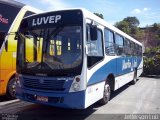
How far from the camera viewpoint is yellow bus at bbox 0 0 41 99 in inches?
351

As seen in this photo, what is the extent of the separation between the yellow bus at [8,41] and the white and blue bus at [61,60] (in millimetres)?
1711

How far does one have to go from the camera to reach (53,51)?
675 centimetres

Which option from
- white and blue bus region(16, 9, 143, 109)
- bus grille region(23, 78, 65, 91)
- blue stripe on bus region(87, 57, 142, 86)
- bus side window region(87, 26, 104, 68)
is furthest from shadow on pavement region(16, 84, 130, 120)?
bus side window region(87, 26, 104, 68)

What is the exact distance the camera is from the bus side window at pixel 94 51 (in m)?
6.73

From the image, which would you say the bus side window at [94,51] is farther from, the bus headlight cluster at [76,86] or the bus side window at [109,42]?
the bus headlight cluster at [76,86]

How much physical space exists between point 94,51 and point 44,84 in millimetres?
1758

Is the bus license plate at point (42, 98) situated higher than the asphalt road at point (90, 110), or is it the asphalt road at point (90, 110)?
the bus license plate at point (42, 98)

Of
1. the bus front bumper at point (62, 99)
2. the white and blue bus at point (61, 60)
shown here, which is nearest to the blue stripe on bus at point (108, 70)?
the white and blue bus at point (61, 60)

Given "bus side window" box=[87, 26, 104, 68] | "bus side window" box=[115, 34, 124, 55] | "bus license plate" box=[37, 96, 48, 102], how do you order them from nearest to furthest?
"bus license plate" box=[37, 96, 48, 102], "bus side window" box=[87, 26, 104, 68], "bus side window" box=[115, 34, 124, 55]

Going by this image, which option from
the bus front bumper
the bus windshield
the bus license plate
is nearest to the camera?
the bus front bumper

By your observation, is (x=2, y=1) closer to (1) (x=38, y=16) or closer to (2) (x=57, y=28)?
(1) (x=38, y=16)

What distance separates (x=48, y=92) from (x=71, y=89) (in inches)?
26.0

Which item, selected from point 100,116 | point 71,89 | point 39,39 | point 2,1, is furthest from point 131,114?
point 2,1

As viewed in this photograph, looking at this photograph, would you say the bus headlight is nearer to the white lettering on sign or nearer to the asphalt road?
the asphalt road
